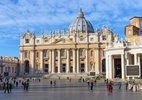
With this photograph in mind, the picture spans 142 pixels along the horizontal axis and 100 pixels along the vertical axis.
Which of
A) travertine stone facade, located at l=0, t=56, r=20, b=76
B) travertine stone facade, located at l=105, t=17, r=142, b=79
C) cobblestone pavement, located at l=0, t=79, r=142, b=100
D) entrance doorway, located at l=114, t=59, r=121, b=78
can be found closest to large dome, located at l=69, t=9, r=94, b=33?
travertine stone facade, located at l=0, t=56, r=20, b=76

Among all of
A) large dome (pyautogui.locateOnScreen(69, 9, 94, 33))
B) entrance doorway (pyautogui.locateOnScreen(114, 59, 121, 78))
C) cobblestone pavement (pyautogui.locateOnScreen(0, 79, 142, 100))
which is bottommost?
cobblestone pavement (pyautogui.locateOnScreen(0, 79, 142, 100))

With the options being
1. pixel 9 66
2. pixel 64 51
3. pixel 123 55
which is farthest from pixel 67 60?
pixel 123 55

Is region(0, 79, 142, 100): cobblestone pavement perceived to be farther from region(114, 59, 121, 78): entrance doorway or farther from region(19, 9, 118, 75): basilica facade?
region(19, 9, 118, 75): basilica facade

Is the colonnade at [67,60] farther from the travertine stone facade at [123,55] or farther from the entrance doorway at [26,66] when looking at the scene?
the travertine stone facade at [123,55]

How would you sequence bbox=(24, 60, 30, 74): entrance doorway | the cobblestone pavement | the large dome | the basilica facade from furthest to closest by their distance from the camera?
the large dome, bbox=(24, 60, 30, 74): entrance doorway, the basilica facade, the cobblestone pavement

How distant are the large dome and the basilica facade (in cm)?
1879

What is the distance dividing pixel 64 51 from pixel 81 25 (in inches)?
962

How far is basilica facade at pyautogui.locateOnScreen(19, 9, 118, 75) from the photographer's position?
78625 millimetres

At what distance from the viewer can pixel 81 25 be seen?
10281cm

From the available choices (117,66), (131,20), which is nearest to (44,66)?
(131,20)

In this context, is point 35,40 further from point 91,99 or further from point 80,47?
point 91,99

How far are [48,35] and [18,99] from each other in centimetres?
6714

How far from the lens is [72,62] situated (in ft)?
263

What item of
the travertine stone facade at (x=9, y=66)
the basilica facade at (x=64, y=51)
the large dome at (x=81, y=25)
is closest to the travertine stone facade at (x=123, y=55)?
the basilica facade at (x=64, y=51)
